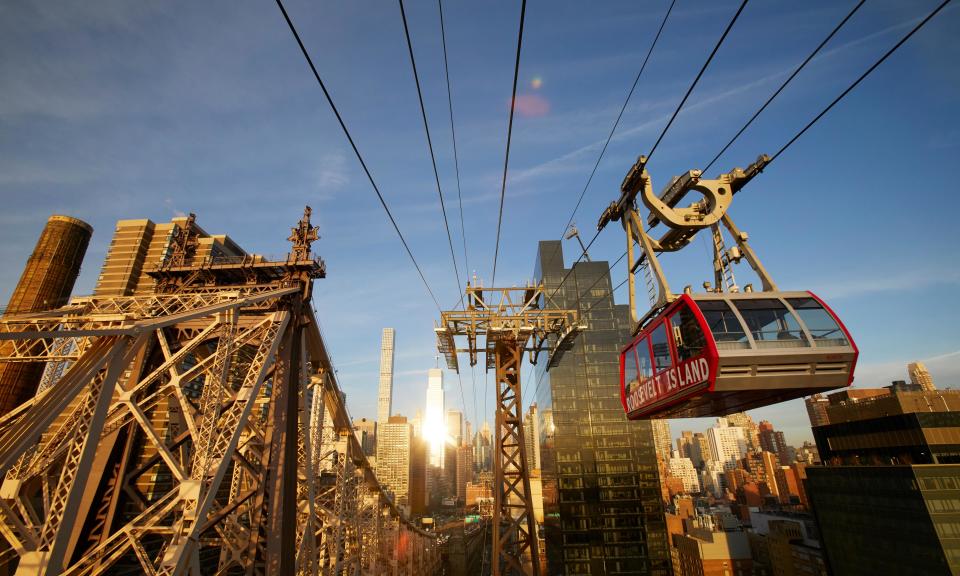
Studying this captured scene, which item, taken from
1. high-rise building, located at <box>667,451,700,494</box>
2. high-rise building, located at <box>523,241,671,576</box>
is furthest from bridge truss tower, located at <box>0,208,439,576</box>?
high-rise building, located at <box>667,451,700,494</box>

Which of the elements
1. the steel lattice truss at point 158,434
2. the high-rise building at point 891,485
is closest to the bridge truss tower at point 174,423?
the steel lattice truss at point 158,434

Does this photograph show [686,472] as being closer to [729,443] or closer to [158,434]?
[729,443]

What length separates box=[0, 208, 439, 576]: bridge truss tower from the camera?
7.28 meters

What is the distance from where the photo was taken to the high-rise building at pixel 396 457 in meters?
128

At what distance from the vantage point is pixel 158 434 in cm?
977

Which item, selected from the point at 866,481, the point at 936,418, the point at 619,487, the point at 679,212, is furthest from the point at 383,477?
the point at 679,212

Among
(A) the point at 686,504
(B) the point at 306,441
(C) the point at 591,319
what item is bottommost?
(A) the point at 686,504

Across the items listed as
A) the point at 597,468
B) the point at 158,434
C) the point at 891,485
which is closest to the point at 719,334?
the point at 158,434

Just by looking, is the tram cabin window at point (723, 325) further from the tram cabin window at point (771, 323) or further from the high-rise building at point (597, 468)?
the high-rise building at point (597, 468)

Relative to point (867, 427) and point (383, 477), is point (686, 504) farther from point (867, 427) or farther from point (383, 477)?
point (383, 477)

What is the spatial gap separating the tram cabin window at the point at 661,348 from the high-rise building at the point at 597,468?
1522 inches

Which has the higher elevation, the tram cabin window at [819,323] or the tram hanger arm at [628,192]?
the tram hanger arm at [628,192]

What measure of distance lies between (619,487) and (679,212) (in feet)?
180

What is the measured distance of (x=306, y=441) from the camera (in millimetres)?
13961
